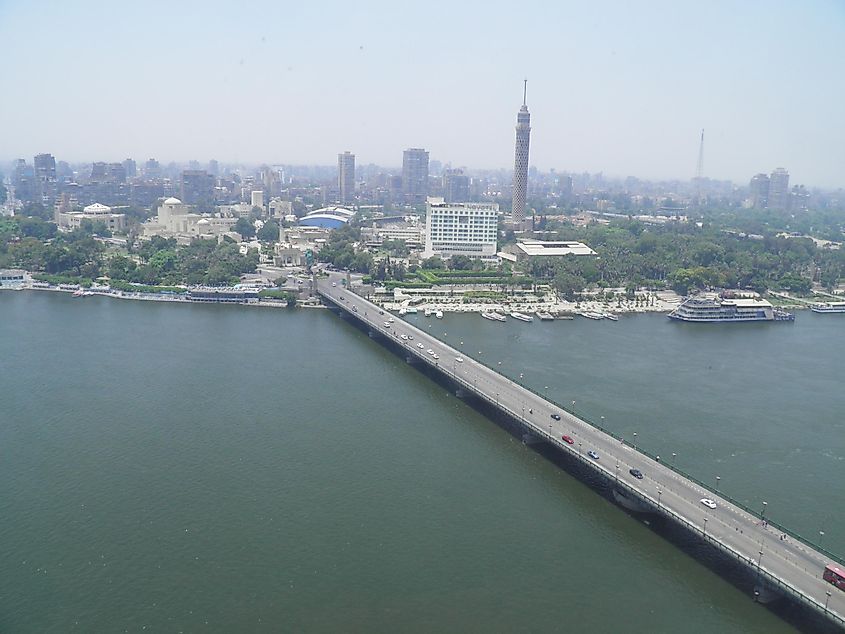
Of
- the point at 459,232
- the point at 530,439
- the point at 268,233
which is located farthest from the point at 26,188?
the point at 530,439

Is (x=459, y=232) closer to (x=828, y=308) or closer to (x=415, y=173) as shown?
(x=828, y=308)

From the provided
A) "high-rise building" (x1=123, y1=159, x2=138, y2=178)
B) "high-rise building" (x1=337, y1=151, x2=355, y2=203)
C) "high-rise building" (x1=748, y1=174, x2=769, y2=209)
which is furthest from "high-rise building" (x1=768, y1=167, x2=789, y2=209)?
"high-rise building" (x1=123, y1=159, x2=138, y2=178)

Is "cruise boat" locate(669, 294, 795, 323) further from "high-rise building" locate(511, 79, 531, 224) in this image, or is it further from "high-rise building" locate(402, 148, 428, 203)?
"high-rise building" locate(402, 148, 428, 203)

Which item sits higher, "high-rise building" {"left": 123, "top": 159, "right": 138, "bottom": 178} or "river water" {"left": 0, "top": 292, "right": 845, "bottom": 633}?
"high-rise building" {"left": 123, "top": 159, "right": 138, "bottom": 178}

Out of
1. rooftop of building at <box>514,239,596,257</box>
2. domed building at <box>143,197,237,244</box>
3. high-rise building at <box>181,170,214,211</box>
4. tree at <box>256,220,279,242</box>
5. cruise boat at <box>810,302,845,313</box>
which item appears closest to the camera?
cruise boat at <box>810,302,845,313</box>

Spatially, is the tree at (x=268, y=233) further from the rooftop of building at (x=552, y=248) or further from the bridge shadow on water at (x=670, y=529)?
the bridge shadow on water at (x=670, y=529)

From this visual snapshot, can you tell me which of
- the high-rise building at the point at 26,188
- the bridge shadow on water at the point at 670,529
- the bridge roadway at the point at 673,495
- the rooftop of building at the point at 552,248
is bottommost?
the bridge shadow on water at the point at 670,529

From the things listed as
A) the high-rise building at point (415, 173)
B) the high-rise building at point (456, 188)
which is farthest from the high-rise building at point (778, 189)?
the high-rise building at point (415, 173)

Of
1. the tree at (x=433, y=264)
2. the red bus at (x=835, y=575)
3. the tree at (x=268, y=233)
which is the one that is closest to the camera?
the red bus at (x=835, y=575)
